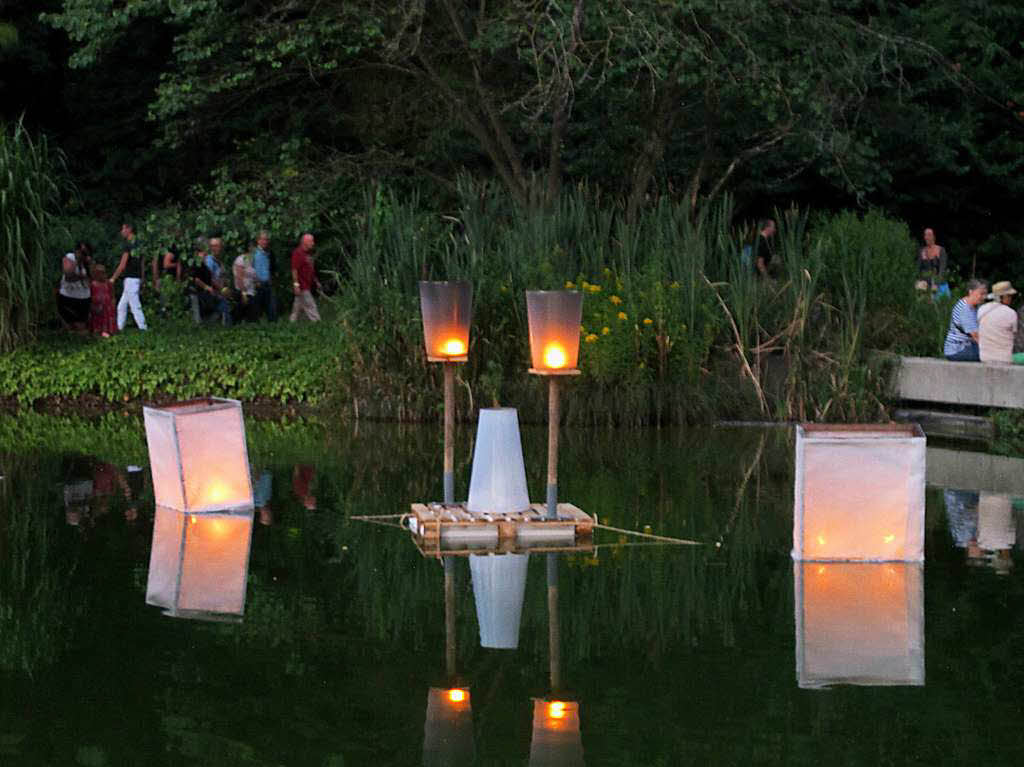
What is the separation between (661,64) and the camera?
24406mm

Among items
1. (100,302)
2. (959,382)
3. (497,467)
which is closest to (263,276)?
(100,302)

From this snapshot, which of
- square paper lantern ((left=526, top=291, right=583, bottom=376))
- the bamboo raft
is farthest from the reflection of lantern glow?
the bamboo raft

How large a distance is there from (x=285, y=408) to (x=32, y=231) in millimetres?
3304

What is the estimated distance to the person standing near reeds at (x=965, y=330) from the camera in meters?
19.2

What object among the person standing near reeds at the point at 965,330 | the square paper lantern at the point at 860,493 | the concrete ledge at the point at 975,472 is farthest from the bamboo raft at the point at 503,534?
the person standing near reeds at the point at 965,330

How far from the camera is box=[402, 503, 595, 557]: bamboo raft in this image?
10938 millimetres

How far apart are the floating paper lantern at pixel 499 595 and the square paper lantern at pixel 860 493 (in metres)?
1.53

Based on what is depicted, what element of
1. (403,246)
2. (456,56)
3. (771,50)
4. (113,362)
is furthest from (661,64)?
(113,362)

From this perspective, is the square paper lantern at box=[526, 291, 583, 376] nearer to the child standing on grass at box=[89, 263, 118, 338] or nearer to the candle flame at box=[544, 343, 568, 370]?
the candle flame at box=[544, 343, 568, 370]

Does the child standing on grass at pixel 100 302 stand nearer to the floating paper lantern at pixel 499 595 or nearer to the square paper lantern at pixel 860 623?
the floating paper lantern at pixel 499 595

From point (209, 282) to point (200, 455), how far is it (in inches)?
568

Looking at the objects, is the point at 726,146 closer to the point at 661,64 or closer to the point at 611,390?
the point at 661,64

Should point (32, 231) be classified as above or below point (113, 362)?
above

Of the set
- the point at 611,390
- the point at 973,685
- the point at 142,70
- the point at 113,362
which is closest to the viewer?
the point at 973,685
